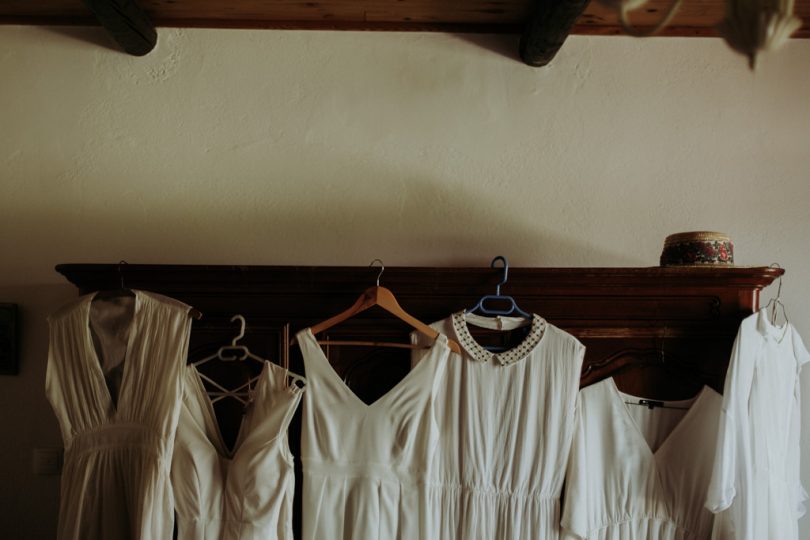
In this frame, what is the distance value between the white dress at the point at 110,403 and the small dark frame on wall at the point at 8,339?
0.61m

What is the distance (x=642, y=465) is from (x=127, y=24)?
7.42 feet

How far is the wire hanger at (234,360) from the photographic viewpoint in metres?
1.73

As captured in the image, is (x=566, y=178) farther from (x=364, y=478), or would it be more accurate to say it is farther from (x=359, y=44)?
(x=364, y=478)

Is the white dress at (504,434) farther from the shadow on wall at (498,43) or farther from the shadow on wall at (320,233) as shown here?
the shadow on wall at (498,43)

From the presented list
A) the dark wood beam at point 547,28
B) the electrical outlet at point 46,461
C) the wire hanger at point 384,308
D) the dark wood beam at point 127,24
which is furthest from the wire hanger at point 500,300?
the electrical outlet at point 46,461

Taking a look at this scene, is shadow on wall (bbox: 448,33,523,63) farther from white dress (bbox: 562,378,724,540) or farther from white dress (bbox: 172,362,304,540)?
white dress (bbox: 172,362,304,540)

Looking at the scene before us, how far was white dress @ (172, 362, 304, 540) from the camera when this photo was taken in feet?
5.36

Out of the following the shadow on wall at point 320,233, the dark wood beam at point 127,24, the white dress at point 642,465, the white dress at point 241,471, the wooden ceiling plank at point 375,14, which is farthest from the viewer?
the shadow on wall at point 320,233

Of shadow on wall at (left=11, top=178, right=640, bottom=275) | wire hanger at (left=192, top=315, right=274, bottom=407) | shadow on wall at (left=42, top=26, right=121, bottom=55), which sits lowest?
wire hanger at (left=192, top=315, right=274, bottom=407)

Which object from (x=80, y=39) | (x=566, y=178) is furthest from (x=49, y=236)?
(x=566, y=178)

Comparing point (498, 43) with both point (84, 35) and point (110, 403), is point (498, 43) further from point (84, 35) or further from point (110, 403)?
point (110, 403)

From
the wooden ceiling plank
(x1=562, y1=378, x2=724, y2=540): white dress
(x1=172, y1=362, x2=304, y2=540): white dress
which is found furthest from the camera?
the wooden ceiling plank

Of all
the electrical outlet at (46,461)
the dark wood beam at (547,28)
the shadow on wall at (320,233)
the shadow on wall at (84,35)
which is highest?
the shadow on wall at (84,35)

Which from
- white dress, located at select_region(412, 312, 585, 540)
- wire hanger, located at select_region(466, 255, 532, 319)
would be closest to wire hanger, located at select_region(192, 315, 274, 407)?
white dress, located at select_region(412, 312, 585, 540)
